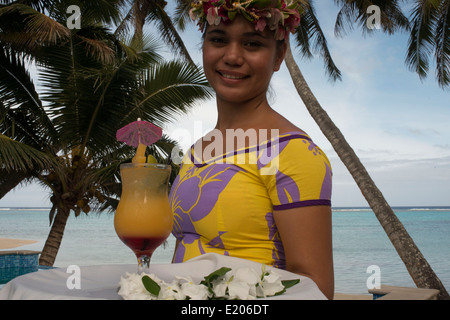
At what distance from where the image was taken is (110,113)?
952cm

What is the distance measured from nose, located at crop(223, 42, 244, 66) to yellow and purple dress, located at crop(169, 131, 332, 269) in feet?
0.91

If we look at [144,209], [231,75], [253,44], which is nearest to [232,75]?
[231,75]

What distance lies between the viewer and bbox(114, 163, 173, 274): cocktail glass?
1301mm

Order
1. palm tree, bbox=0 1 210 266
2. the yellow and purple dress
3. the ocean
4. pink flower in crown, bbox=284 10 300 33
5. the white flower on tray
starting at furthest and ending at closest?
the ocean
palm tree, bbox=0 1 210 266
pink flower in crown, bbox=284 10 300 33
the yellow and purple dress
the white flower on tray

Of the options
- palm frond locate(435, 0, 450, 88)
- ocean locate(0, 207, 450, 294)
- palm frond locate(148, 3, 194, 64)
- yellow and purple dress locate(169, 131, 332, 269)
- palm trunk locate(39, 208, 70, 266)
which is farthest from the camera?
ocean locate(0, 207, 450, 294)

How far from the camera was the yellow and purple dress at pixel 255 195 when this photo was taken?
1383mm

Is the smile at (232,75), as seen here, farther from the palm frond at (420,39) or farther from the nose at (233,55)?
the palm frond at (420,39)

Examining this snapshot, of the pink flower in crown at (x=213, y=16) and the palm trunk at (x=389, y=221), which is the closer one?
the pink flower in crown at (x=213, y=16)

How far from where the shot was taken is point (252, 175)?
4.84 ft

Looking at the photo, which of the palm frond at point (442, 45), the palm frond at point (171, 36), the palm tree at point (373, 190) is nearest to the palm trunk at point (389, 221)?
the palm tree at point (373, 190)

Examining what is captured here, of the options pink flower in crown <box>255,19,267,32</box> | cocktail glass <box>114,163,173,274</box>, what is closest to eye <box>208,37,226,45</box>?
pink flower in crown <box>255,19,267,32</box>

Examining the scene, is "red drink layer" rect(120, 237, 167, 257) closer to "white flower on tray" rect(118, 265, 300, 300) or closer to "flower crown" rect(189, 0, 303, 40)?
"white flower on tray" rect(118, 265, 300, 300)
